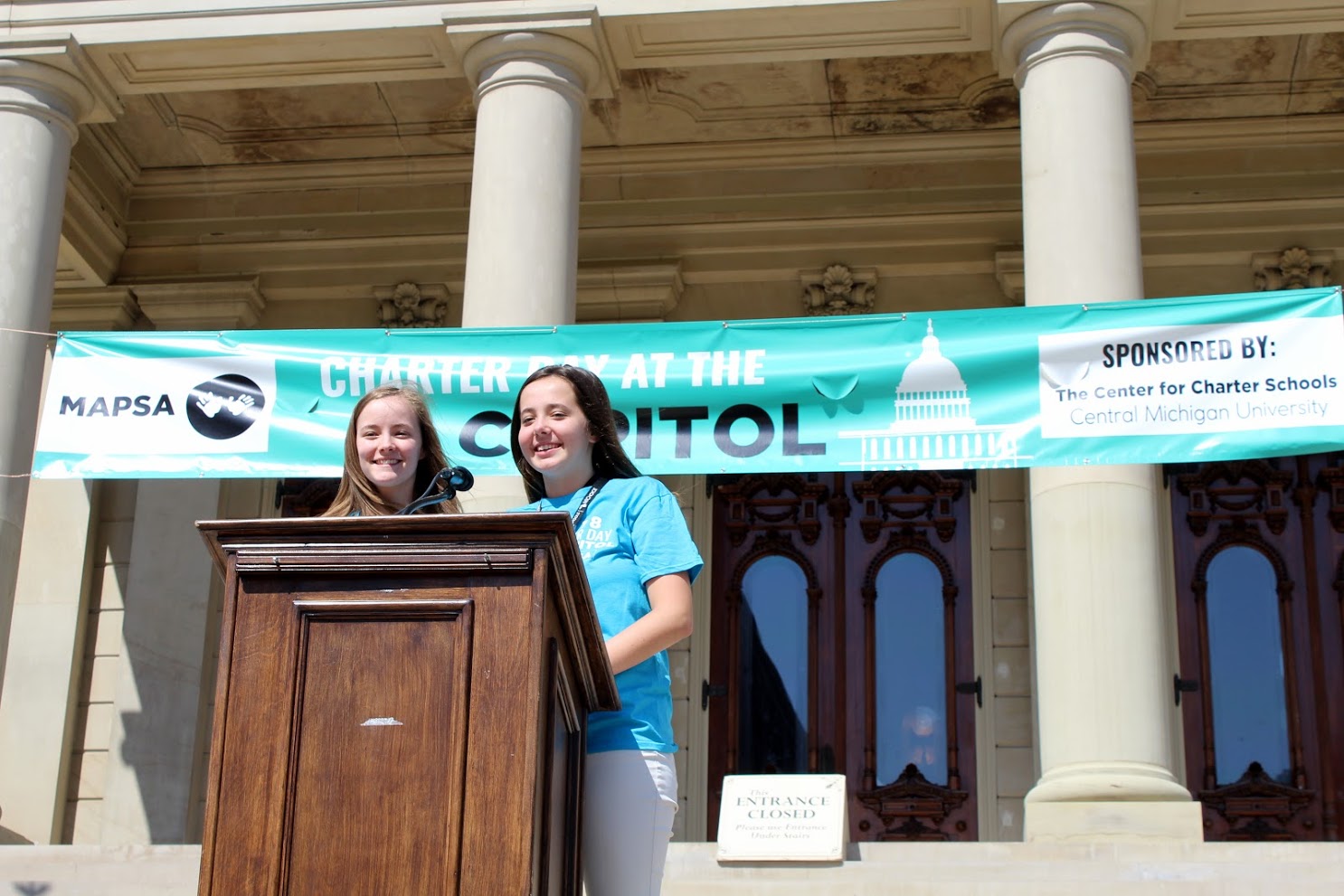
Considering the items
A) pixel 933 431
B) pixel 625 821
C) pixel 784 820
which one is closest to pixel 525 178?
pixel 933 431

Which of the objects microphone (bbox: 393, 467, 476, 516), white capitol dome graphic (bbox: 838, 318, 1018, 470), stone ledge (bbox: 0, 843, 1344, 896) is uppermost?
white capitol dome graphic (bbox: 838, 318, 1018, 470)

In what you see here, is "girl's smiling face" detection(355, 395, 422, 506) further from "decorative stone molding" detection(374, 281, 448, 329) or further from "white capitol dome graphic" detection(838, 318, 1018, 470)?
"decorative stone molding" detection(374, 281, 448, 329)

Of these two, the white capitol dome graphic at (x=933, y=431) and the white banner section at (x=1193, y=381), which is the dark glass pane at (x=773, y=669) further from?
the white banner section at (x=1193, y=381)

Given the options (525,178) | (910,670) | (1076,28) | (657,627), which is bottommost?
(657,627)

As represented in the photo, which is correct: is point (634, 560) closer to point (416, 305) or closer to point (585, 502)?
point (585, 502)

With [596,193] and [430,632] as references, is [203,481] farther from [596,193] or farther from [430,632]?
[430,632]

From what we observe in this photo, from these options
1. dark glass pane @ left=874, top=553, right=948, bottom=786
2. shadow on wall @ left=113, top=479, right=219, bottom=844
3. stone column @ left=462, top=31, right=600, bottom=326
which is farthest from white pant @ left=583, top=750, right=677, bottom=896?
shadow on wall @ left=113, top=479, right=219, bottom=844

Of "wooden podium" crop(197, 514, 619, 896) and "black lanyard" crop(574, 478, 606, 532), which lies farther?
"black lanyard" crop(574, 478, 606, 532)

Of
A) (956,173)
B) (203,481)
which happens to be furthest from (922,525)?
(203,481)

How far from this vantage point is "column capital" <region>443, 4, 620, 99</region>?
454 inches

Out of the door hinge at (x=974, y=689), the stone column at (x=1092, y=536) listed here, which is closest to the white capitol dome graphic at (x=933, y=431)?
the stone column at (x=1092, y=536)

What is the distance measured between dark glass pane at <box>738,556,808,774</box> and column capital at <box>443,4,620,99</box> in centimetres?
450

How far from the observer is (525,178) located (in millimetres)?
11070

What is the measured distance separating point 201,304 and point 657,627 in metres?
12.4
